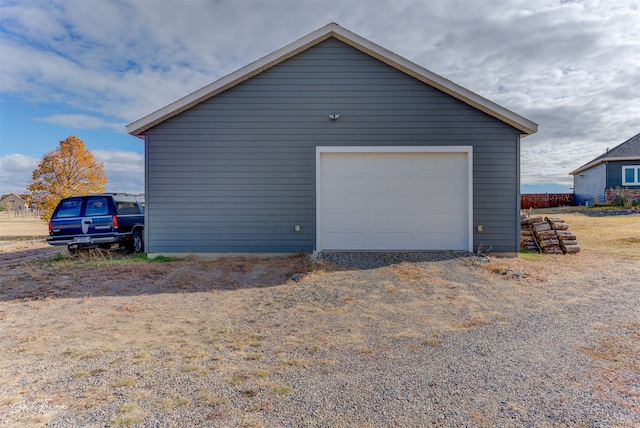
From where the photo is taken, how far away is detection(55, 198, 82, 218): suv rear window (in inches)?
366

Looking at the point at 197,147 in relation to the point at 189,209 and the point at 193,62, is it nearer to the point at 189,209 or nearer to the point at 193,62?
the point at 189,209

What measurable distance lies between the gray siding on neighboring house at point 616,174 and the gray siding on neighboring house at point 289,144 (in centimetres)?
2491

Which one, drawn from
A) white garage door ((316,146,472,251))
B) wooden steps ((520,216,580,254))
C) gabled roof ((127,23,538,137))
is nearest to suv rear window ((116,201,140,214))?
gabled roof ((127,23,538,137))

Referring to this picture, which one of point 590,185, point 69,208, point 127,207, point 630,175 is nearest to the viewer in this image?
point 69,208

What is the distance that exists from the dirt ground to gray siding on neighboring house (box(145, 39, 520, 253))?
927 millimetres

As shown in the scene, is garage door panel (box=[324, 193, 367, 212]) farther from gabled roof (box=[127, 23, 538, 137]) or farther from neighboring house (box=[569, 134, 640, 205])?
neighboring house (box=[569, 134, 640, 205])

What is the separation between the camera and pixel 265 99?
884 cm

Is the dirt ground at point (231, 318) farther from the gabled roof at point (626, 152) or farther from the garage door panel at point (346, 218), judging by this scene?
the gabled roof at point (626, 152)

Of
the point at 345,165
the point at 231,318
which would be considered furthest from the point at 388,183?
the point at 231,318

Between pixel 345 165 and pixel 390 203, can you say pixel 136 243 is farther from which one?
pixel 390 203

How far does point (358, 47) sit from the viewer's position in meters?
8.71

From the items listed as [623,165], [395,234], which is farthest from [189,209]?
[623,165]

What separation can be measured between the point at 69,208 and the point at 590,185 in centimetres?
3715

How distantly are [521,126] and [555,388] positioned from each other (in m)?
7.27
